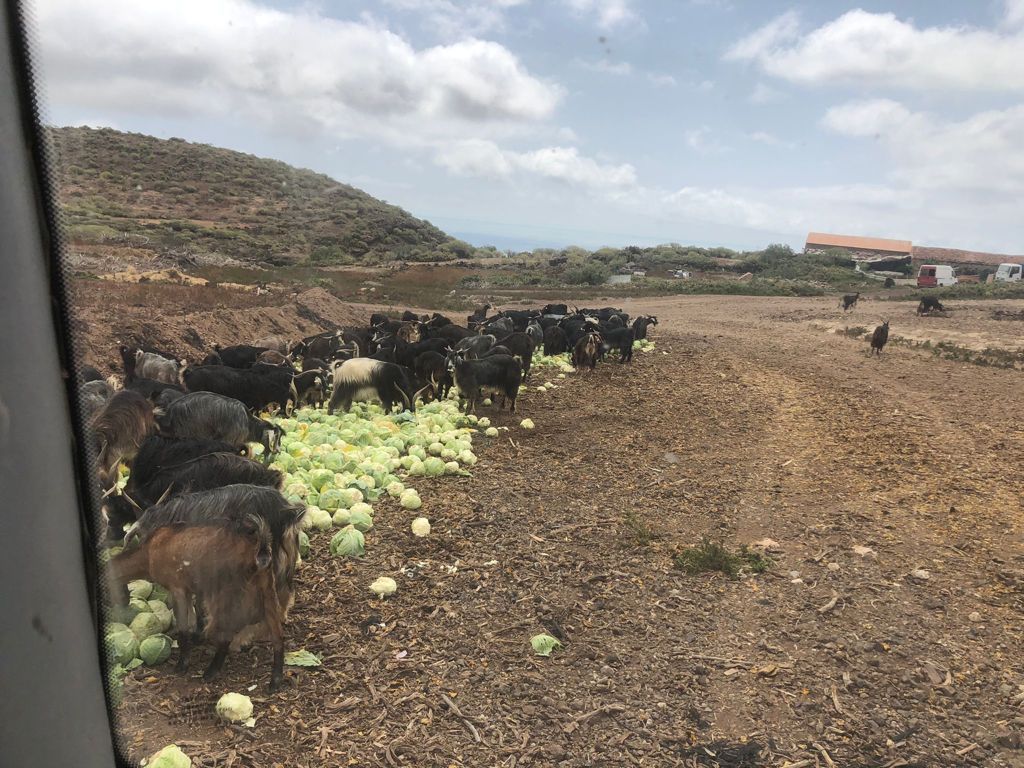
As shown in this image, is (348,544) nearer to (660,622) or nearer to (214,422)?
(660,622)

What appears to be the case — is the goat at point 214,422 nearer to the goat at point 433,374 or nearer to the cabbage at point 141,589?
the cabbage at point 141,589

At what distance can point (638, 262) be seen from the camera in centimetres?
7100

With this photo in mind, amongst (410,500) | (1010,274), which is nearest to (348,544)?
(410,500)

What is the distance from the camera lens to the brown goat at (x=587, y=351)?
1792cm

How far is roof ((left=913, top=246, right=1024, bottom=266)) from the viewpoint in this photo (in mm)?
79681

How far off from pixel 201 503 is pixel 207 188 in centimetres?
7010

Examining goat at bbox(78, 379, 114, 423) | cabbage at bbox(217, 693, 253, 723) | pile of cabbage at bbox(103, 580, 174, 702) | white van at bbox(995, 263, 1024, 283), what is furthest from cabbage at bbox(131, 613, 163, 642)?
white van at bbox(995, 263, 1024, 283)

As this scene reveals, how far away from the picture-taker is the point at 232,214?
61250 millimetres

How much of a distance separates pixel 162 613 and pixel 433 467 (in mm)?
4279

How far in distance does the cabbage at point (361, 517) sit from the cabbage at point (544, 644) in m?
2.52

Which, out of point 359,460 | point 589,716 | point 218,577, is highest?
point 218,577

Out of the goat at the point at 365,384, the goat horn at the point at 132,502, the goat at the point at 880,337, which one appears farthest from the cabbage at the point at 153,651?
the goat at the point at 880,337

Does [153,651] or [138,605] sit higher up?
[138,605]

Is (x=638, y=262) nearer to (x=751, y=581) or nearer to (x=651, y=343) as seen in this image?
(x=651, y=343)
